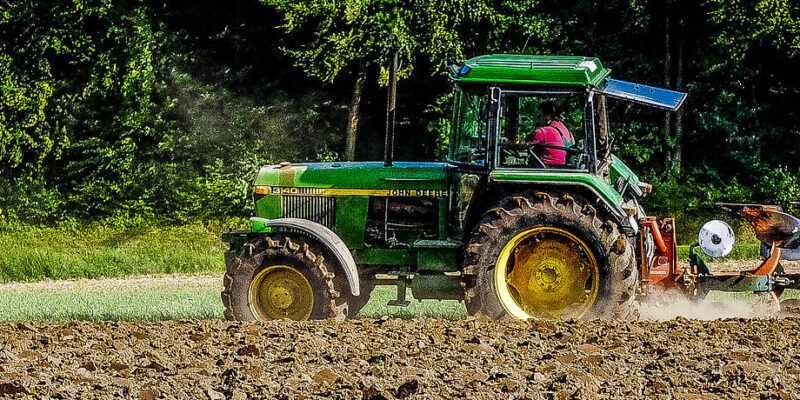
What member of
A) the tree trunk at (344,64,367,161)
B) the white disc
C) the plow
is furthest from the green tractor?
the tree trunk at (344,64,367,161)

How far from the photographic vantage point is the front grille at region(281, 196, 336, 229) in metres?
10.8

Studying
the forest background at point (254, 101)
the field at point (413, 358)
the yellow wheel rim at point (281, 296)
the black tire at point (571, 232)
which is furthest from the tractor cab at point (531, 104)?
the forest background at point (254, 101)

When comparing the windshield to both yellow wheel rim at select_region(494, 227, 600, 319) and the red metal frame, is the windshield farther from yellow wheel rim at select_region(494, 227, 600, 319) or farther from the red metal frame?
the red metal frame

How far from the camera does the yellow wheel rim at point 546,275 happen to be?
9.76 metres

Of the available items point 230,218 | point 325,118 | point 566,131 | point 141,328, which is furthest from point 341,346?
point 325,118

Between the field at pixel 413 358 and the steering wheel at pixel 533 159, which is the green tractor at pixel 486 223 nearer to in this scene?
the steering wheel at pixel 533 159

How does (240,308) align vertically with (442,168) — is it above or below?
below

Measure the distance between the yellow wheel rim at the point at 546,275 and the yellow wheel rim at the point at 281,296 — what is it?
5.35 ft

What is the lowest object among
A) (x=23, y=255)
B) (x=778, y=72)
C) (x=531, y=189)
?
(x=23, y=255)

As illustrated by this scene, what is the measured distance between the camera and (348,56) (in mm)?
21141

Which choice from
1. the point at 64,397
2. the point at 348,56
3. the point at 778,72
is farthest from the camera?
the point at 778,72

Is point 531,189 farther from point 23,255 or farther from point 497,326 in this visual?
point 23,255

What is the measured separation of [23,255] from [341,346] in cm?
1223

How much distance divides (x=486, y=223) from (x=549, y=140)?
34.4 inches
